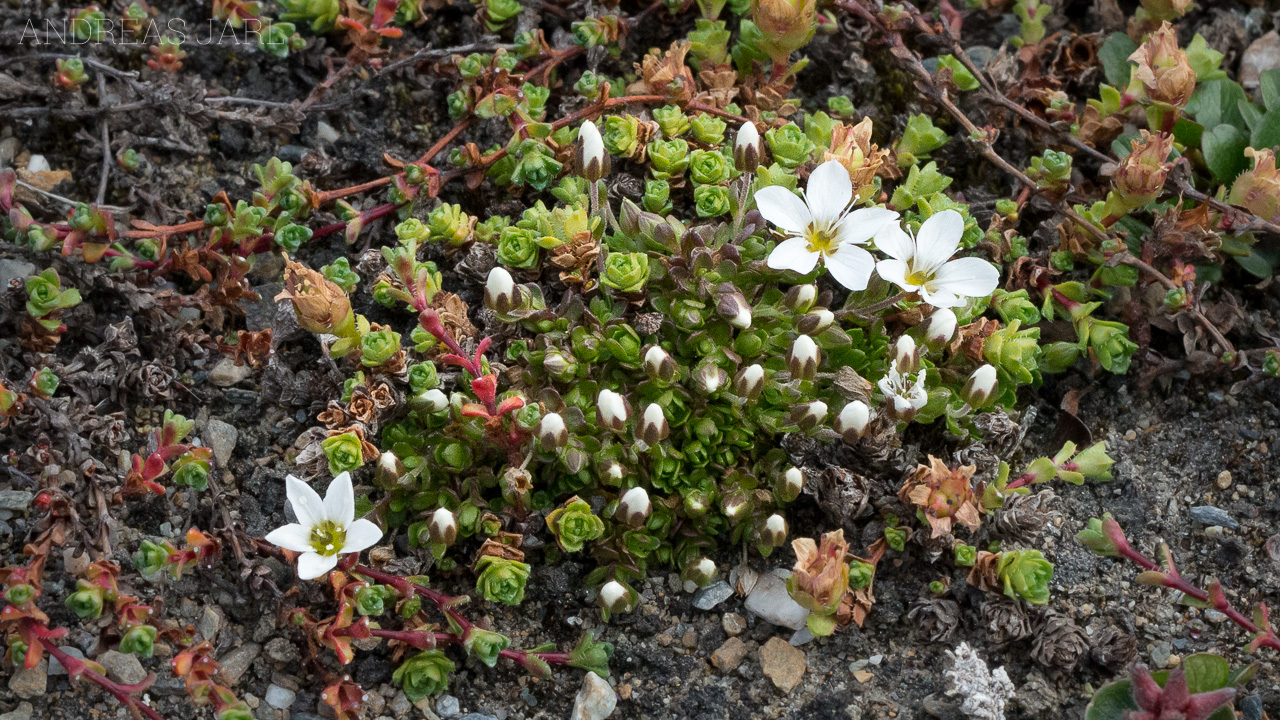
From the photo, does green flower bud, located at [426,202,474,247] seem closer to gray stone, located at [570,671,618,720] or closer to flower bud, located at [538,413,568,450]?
flower bud, located at [538,413,568,450]

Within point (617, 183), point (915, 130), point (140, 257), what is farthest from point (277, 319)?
point (915, 130)

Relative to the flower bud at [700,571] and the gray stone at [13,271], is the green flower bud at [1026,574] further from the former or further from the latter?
the gray stone at [13,271]

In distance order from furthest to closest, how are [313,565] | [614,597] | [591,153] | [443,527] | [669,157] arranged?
[669,157]
[591,153]
[614,597]
[443,527]
[313,565]

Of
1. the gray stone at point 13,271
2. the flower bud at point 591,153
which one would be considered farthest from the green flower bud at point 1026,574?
the gray stone at point 13,271

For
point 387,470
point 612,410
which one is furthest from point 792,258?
point 387,470

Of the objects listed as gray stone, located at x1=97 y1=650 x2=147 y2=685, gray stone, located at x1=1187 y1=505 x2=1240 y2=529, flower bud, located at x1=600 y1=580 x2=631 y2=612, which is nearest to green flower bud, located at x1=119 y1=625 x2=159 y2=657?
gray stone, located at x1=97 y1=650 x2=147 y2=685

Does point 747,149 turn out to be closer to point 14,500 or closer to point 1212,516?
point 1212,516
